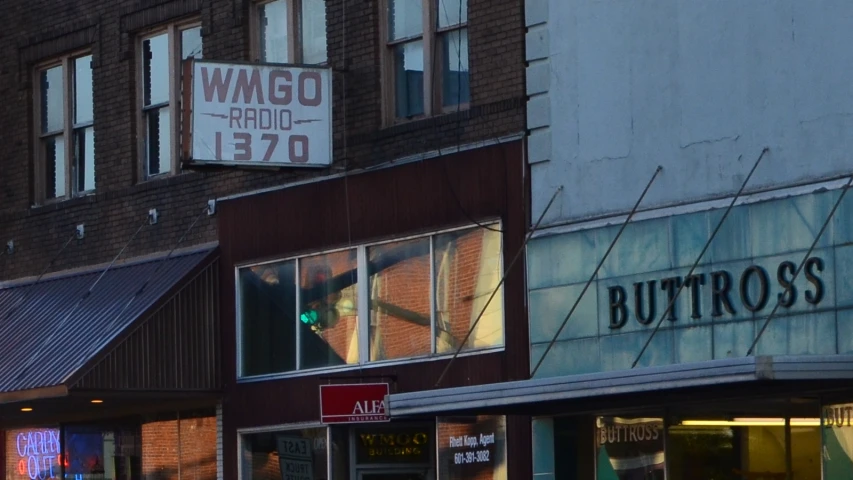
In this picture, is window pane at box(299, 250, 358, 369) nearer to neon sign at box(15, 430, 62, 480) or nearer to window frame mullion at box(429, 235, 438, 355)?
window frame mullion at box(429, 235, 438, 355)

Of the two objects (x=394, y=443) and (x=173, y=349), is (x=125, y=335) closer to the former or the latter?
(x=173, y=349)

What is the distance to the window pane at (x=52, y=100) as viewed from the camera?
23.4 meters

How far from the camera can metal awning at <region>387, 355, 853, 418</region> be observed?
13.1 m

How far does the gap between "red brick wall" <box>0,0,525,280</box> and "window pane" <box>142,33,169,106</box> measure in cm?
16

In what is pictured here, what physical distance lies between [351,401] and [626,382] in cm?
494

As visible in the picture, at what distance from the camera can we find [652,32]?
16.5 meters

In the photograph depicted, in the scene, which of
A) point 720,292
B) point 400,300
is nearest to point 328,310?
point 400,300

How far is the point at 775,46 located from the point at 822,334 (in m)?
2.54

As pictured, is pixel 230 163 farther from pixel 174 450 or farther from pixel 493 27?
pixel 174 450

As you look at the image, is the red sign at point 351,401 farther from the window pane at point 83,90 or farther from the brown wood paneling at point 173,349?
the window pane at point 83,90

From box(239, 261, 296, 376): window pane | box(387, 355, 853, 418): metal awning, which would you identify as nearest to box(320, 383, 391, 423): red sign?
box(239, 261, 296, 376): window pane

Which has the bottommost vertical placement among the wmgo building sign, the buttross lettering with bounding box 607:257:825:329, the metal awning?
the metal awning

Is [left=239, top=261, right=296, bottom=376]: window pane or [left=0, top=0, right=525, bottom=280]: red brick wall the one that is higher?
[left=0, top=0, right=525, bottom=280]: red brick wall

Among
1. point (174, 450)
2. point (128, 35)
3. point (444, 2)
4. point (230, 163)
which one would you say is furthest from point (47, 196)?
point (444, 2)
